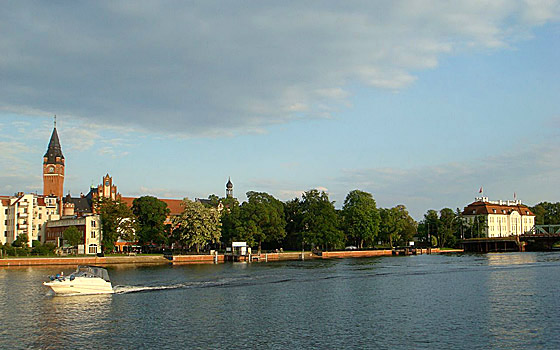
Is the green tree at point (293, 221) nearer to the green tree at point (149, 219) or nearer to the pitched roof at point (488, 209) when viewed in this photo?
the green tree at point (149, 219)

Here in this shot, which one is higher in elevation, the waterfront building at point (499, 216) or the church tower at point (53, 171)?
the church tower at point (53, 171)

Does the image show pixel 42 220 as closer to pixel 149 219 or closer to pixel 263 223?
pixel 149 219

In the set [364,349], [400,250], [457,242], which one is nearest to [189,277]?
[364,349]

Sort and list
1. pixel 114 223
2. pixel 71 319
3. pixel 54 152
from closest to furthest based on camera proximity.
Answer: pixel 71 319 → pixel 114 223 → pixel 54 152

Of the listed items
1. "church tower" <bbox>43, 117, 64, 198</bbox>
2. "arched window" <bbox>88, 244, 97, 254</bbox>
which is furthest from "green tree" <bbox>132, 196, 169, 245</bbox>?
"church tower" <bbox>43, 117, 64, 198</bbox>

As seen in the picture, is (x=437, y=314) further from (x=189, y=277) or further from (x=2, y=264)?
(x=2, y=264)

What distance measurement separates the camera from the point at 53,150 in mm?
153375

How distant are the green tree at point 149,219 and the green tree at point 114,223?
423 cm

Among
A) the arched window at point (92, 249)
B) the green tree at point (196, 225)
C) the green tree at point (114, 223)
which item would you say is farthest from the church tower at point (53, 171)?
the green tree at point (196, 225)

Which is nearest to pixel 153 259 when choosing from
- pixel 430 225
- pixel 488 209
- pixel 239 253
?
pixel 239 253

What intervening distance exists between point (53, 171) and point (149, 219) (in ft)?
184

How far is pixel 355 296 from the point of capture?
4853 cm

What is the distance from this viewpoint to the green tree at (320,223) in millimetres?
118562

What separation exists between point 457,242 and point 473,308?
404 feet
